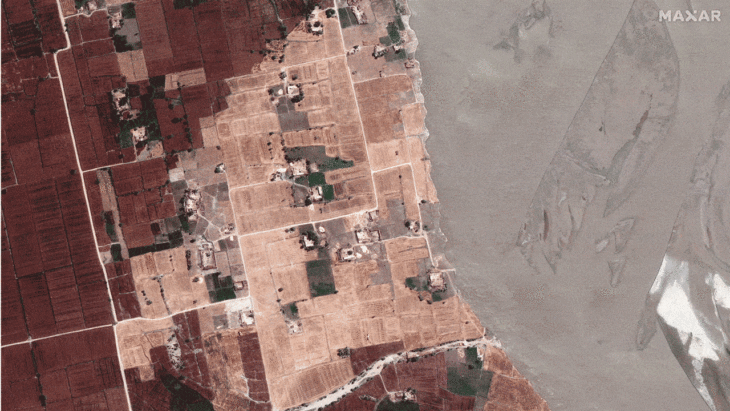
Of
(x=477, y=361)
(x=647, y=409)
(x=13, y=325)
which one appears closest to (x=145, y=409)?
(x=13, y=325)

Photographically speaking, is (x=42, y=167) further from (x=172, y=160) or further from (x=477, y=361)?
(x=477, y=361)

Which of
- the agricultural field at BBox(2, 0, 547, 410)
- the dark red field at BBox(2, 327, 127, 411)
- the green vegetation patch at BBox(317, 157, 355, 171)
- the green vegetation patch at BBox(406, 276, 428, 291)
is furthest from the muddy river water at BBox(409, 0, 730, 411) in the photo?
the dark red field at BBox(2, 327, 127, 411)

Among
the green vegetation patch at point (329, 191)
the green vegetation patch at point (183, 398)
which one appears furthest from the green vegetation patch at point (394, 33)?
the green vegetation patch at point (183, 398)

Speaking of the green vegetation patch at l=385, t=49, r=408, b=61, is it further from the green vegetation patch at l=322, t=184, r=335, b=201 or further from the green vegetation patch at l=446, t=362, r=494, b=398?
the green vegetation patch at l=446, t=362, r=494, b=398

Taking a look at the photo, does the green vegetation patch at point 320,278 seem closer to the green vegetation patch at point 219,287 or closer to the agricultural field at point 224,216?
the agricultural field at point 224,216

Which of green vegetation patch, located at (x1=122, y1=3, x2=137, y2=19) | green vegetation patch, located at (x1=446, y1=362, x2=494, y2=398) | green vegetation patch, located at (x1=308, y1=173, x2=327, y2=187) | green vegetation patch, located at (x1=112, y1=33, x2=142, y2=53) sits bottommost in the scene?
green vegetation patch, located at (x1=446, y1=362, x2=494, y2=398)

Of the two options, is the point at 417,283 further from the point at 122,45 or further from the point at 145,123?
the point at 122,45
